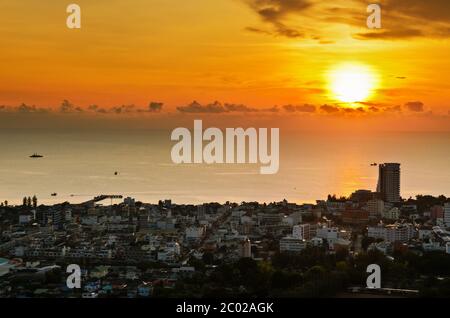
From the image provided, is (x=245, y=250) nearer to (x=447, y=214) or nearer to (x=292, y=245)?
(x=292, y=245)

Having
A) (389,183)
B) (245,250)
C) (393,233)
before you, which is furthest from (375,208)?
(245,250)

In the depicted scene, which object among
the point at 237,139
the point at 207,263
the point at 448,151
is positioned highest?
the point at 448,151

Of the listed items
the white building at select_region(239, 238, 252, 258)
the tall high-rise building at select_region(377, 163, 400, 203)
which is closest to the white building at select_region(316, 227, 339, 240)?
the white building at select_region(239, 238, 252, 258)

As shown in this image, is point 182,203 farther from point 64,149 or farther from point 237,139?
point 64,149

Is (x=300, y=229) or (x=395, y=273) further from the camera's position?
(x=300, y=229)

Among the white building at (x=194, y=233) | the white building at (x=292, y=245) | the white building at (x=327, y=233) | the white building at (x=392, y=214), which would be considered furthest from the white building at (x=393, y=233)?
the white building at (x=194, y=233)

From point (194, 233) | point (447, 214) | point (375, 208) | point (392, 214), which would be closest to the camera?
point (194, 233)
